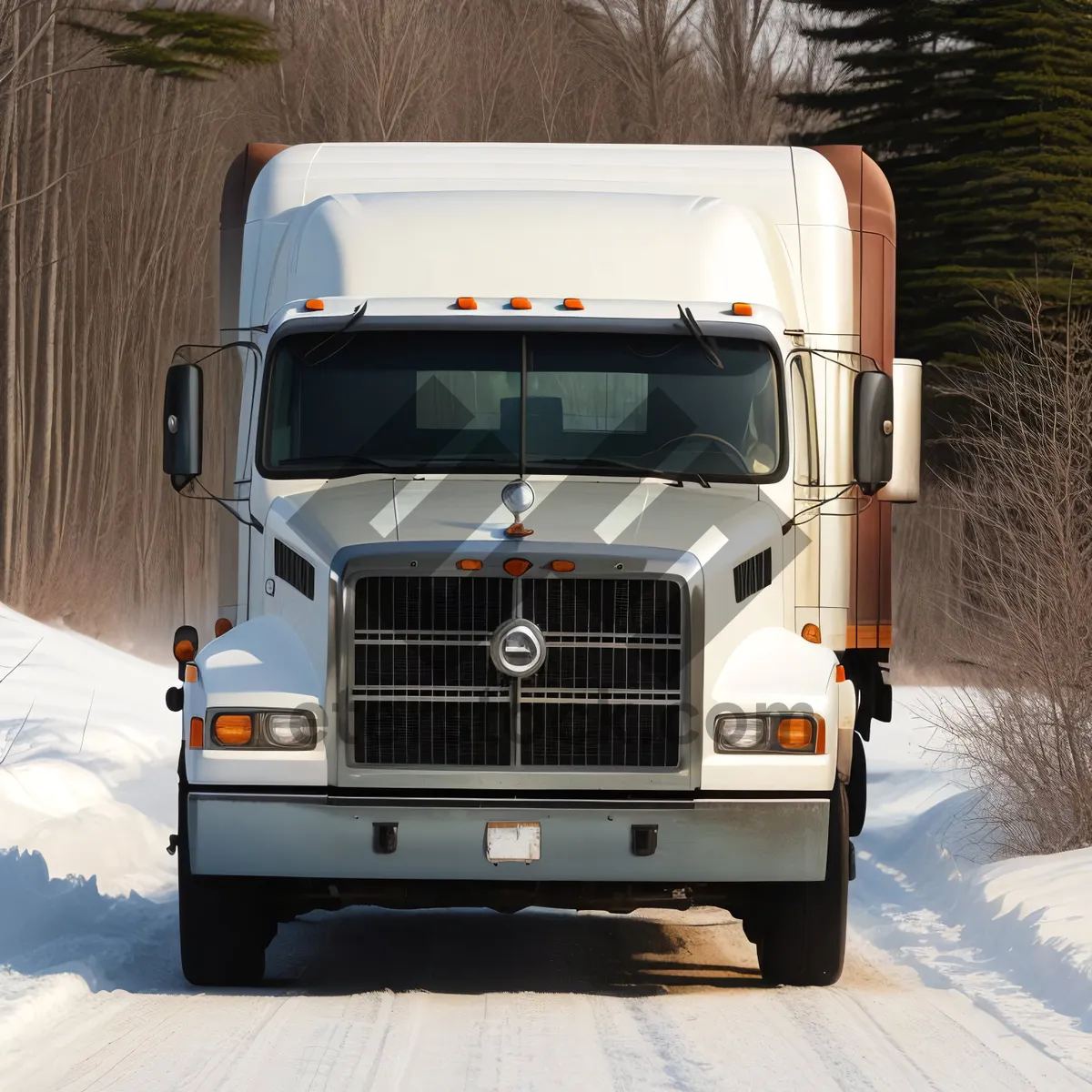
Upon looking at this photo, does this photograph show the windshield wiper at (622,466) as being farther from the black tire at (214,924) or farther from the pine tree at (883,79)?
the pine tree at (883,79)

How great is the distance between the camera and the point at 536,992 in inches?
350

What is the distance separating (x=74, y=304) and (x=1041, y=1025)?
27312 mm

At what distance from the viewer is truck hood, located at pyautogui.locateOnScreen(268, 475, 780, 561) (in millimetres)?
8508

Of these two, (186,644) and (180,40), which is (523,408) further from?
(180,40)

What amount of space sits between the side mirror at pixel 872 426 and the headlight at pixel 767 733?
1497 millimetres

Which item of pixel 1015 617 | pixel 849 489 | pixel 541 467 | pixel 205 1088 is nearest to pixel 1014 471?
pixel 1015 617

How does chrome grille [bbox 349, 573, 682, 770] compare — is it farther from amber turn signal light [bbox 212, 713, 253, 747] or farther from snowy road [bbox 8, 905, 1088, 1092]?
snowy road [bbox 8, 905, 1088, 1092]

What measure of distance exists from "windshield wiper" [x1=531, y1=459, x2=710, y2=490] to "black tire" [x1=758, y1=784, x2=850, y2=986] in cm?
153

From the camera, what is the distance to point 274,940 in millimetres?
10555

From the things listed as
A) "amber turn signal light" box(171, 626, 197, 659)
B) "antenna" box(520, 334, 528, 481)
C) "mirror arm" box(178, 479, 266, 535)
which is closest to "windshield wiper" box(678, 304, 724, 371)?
"antenna" box(520, 334, 528, 481)

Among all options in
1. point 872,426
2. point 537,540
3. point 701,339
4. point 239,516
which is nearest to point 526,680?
point 537,540

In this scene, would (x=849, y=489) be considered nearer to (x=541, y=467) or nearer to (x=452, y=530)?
(x=541, y=467)

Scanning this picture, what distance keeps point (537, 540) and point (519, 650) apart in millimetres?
469

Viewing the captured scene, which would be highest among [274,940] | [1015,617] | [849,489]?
[849,489]
